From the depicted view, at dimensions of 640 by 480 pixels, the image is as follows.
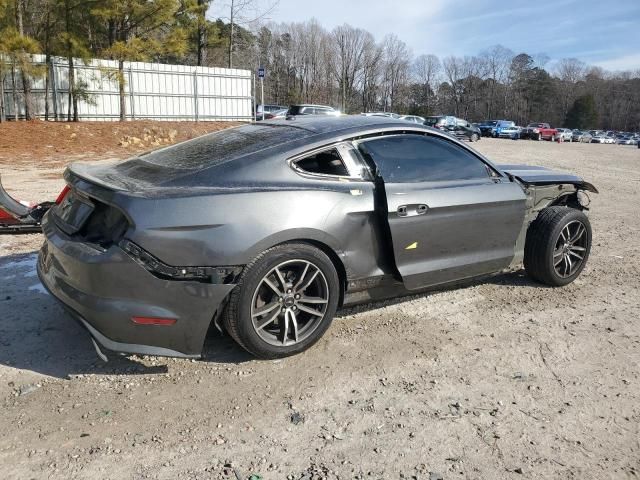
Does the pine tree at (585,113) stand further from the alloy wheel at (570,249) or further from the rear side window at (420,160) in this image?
the rear side window at (420,160)

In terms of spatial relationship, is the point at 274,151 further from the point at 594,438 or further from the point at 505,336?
the point at 594,438

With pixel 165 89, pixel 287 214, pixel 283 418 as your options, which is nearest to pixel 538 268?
pixel 287 214

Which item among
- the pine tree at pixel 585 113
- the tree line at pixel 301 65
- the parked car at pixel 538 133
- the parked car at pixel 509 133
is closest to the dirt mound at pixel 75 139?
the tree line at pixel 301 65

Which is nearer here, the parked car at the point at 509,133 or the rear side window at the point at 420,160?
the rear side window at the point at 420,160

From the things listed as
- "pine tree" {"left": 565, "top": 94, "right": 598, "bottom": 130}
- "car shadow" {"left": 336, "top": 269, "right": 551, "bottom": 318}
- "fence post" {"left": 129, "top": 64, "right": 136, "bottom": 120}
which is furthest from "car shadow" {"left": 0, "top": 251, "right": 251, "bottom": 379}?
"pine tree" {"left": 565, "top": 94, "right": 598, "bottom": 130}

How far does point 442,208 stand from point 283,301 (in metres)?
1.43

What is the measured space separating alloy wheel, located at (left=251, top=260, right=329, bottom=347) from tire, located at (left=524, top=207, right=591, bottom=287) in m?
2.27

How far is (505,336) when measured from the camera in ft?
12.5

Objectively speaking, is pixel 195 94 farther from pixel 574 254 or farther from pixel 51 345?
pixel 51 345

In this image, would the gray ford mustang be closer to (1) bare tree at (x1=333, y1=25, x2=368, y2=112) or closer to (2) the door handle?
(2) the door handle

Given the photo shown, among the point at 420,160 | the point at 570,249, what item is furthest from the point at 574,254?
the point at 420,160

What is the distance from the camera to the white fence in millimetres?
21641

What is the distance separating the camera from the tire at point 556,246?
181 inches

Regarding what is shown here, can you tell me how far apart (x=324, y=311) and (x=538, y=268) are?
7.64 feet
